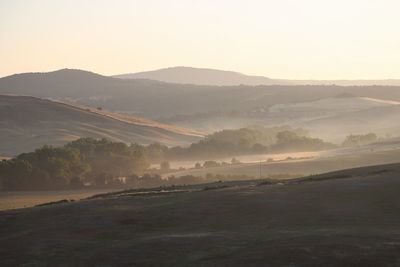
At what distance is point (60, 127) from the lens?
144 m

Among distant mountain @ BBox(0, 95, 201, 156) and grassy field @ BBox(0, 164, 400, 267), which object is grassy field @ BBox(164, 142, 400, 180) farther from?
distant mountain @ BBox(0, 95, 201, 156)

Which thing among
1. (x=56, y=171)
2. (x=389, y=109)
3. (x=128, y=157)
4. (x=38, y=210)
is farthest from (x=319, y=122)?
(x=38, y=210)

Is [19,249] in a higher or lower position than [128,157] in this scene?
lower

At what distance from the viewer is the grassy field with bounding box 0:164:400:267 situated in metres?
21.2

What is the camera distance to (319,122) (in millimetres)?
190875

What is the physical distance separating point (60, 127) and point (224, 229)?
121m

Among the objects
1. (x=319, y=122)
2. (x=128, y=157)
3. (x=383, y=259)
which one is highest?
(x=319, y=122)

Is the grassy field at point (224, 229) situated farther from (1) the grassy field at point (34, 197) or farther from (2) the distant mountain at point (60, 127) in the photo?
(2) the distant mountain at point (60, 127)

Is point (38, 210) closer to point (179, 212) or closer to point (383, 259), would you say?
point (179, 212)

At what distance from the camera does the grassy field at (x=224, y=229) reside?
834 inches

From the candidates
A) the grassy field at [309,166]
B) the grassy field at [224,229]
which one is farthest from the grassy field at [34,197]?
the grassy field at [224,229]

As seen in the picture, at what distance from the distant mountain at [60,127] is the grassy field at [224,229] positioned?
306 feet

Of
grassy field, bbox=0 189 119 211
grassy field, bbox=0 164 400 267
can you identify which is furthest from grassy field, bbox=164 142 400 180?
grassy field, bbox=0 164 400 267

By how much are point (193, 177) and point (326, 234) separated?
4894 centimetres
